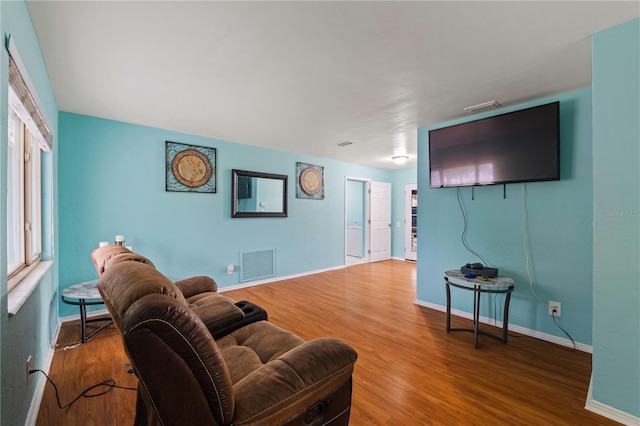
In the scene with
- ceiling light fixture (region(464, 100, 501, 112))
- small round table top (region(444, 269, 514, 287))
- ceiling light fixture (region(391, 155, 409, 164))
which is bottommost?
small round table top (region(444, 269, 514, 287))

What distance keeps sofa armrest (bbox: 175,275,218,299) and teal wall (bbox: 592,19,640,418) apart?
2825 mm

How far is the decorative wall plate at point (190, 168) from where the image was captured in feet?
12.5

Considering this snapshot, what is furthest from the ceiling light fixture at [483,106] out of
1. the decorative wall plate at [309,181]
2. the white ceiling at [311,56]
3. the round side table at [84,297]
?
the round side table at [84,297]

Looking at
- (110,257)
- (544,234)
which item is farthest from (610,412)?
(110,257)

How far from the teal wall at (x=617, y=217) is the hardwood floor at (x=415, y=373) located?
275 mm

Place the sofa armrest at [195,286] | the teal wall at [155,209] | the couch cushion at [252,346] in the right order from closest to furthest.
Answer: the couch cushion at [252,346] < the sofa armrest at [195,286] < the teal wall at [155,209]

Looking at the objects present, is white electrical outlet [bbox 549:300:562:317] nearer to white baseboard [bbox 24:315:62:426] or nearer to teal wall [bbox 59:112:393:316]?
teal wall [bbox 59:112:393:316]

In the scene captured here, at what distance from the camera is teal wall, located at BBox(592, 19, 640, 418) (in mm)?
A: 1636

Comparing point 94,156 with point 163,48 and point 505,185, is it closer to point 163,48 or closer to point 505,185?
point 163,48

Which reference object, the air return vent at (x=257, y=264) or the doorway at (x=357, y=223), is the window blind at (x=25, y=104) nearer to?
the air return vent at (x=257, y=264)

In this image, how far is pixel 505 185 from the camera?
2961 millimetres

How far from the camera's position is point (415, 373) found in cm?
215

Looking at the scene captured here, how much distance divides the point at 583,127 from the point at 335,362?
2988 millimetres

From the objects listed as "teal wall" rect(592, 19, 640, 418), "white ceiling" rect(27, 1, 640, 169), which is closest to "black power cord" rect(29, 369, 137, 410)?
"white ceiling" rect(27, 1, 640, 169)
